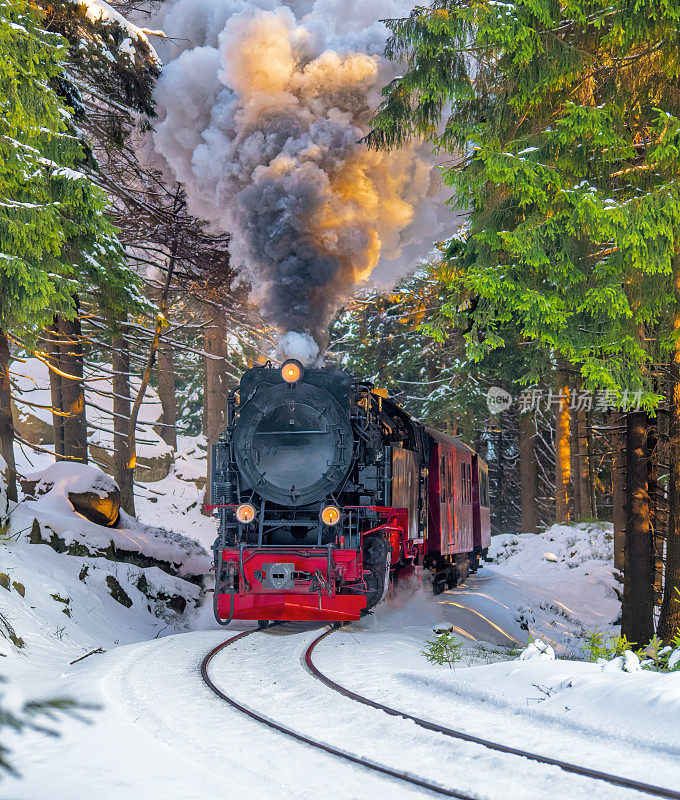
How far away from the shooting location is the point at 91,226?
12.1 m

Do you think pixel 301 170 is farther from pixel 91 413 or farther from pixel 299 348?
pixel 91 413

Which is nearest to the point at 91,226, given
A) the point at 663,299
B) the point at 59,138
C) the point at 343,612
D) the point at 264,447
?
the point at 59,138

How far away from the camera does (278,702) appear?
6820 millimetres

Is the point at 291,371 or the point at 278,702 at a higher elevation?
the point at 291,371

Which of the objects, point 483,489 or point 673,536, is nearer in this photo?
point 673,536

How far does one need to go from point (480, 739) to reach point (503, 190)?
7.11 m

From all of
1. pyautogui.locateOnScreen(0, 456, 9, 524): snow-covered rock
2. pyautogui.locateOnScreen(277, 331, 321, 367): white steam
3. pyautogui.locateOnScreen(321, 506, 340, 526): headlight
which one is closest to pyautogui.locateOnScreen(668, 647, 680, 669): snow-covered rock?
pyautogui.locateOnScreen(321, 506, 340, 526): headlight

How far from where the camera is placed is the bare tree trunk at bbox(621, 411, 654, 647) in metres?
11.2

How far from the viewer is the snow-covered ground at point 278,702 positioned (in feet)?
15.5

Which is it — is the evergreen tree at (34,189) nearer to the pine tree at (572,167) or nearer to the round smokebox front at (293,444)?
the round smokebox front at (293,444)

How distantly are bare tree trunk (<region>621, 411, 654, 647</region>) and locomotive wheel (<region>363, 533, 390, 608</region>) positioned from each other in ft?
11.1

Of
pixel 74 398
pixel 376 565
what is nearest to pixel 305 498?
pixel 376 565

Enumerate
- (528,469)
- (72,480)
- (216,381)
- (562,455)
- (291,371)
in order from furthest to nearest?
(528,469)
(216,381)
(562,455)
(72,480)
(291,371)

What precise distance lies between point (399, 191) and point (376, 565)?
6.48 m
